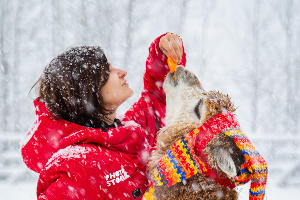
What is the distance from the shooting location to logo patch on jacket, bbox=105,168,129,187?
1.53m

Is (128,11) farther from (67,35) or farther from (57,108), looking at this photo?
(57,108)

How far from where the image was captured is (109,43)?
10242 mm

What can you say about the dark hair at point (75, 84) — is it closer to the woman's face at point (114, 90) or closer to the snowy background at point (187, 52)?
the woman's face at point (114, 90)

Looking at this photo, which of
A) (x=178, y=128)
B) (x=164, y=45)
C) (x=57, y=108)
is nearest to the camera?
(x=57, y=108)

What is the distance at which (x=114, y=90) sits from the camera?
5.73 ft

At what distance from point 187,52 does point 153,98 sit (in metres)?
10.1

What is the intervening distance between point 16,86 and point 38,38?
2.07 meters

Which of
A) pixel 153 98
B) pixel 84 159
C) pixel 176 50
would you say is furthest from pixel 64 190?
pixel 176 50

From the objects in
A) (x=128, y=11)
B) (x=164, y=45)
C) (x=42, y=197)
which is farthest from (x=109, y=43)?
(x=42, y=197)

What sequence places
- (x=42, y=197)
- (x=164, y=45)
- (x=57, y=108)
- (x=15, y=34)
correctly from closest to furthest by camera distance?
1. (x=42, y=197)
2. (x=57, y=108)
3. (x=164, y=45)
4. (x=15, y=34)

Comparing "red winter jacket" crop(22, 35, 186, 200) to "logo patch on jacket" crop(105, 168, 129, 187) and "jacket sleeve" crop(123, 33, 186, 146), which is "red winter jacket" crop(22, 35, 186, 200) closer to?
"logo patch on jacket" crop(105, 168, 129, 187)

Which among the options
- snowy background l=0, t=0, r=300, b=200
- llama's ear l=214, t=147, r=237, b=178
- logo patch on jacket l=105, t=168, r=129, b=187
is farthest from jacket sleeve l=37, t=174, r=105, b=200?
snowy background l=0, t=0, r=300, b=200

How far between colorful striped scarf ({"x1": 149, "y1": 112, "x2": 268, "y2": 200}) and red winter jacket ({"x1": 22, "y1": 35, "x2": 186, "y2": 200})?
190 millimetres

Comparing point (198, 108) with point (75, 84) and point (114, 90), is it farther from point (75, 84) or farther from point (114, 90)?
point (75, 84)
